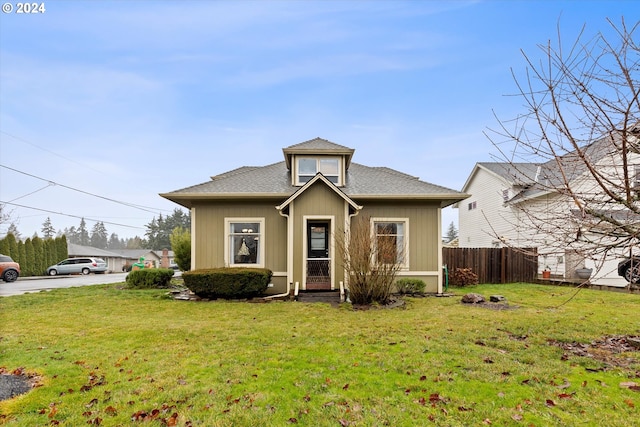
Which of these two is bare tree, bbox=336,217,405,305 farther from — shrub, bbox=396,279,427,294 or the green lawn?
shrub, bbox=396,279,427,294

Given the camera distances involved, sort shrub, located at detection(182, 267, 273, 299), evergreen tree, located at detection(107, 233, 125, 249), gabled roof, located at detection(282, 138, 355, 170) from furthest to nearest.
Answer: evergreen tree, located at detection(107, 233, 125, 249) → gabled roof, located at detection(282, 138, 355, 170) → shrub, located at detection(182, 267, 273, 299)

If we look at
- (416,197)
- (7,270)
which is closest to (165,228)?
(7,270)

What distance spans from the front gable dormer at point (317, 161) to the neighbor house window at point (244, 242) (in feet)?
6.95

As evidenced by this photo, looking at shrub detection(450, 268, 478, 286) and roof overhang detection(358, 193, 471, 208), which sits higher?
roof overhang detection(358, 193, 471, 208)

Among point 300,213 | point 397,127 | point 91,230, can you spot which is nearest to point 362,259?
point 300,213

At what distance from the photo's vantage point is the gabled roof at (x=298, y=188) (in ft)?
36.0

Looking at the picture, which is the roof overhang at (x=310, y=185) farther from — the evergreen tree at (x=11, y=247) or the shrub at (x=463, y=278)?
the evergreen tree at (x=11, y=247)

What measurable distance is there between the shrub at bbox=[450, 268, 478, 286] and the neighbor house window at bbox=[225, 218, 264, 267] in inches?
318

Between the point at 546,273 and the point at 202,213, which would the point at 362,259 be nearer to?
the point at 202,213

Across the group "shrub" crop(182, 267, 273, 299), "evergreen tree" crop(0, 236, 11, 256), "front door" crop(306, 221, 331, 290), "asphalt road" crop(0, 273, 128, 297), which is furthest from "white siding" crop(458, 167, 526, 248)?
"evergreen tree" crop(0, 236, 11, 256)

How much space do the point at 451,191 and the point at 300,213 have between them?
17.0 feet

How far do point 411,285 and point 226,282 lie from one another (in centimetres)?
590

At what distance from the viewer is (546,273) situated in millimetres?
→ 15312

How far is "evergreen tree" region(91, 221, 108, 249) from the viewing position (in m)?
87.5
